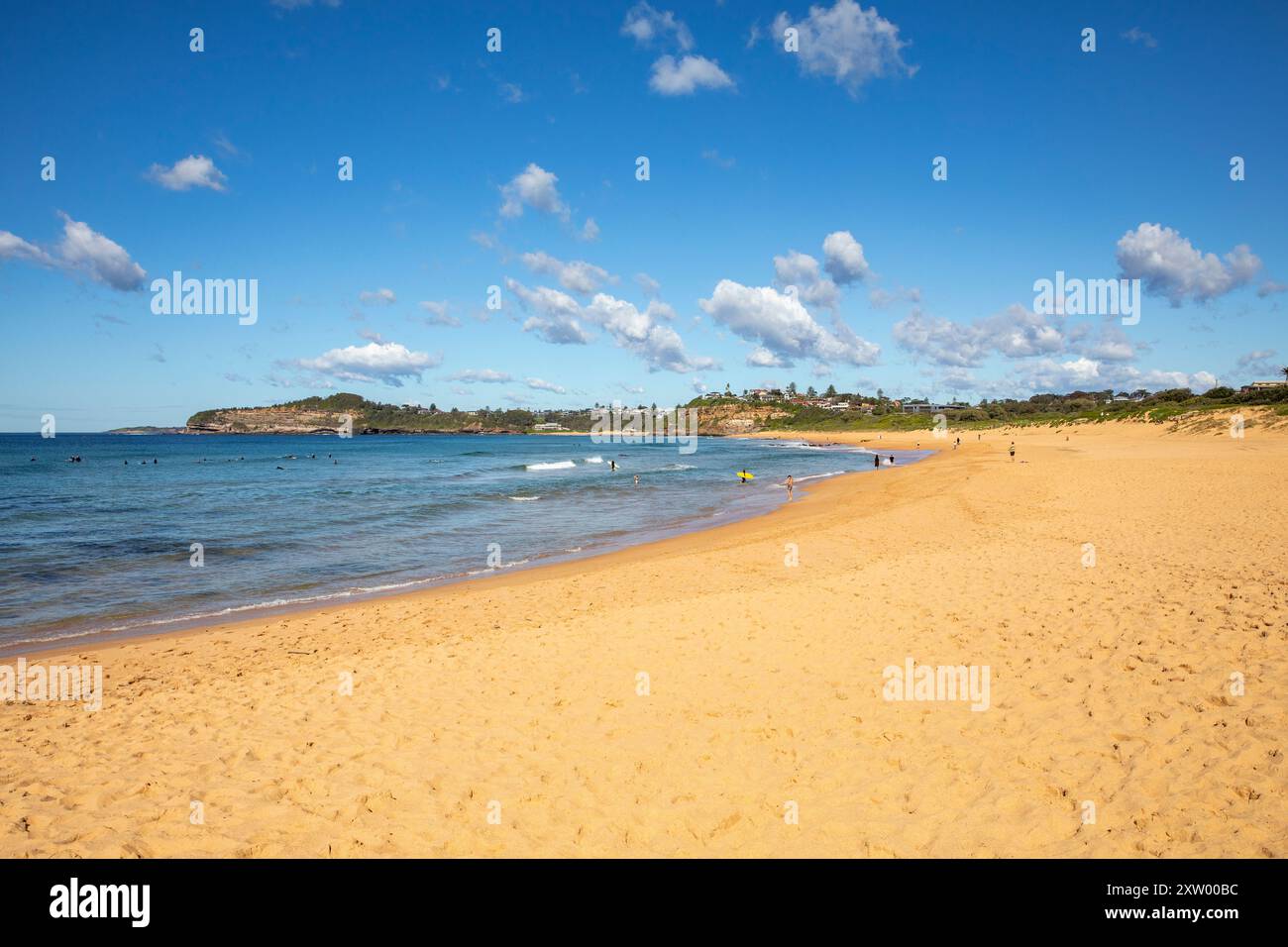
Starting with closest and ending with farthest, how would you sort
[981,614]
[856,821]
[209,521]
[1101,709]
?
[856,821] < [1101,709] < [981,614] < [209,521]

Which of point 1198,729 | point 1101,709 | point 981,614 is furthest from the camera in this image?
point 981,614

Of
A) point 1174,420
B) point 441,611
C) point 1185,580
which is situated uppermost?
point 1174,420

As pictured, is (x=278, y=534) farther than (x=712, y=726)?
Yes

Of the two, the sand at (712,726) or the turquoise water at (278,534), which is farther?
the turquoise water at (278,534)

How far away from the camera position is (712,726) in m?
6.85

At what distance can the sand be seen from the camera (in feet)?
16.4

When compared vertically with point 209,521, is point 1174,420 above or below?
above

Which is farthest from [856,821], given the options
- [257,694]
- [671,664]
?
[257,694]

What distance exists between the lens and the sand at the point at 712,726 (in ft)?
16.4

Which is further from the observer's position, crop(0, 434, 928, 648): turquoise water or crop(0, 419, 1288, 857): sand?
crop(0, 434, 928, 648): turquoise water
